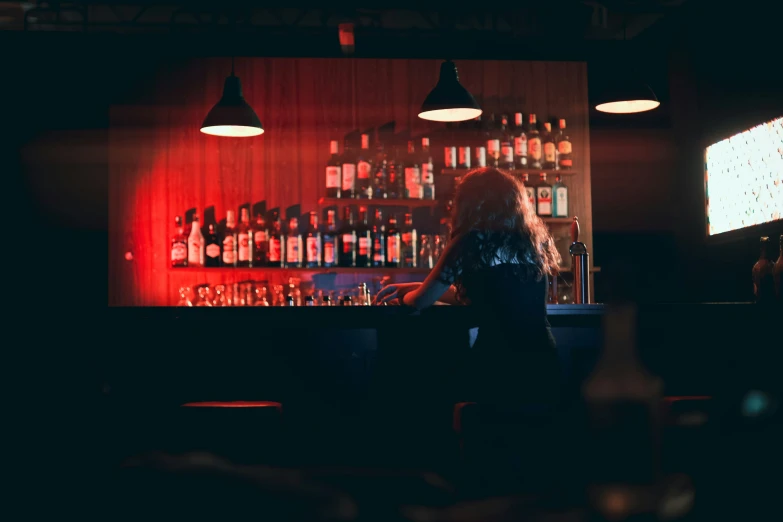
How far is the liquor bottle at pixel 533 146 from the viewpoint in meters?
5.17

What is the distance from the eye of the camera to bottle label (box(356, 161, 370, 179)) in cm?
502

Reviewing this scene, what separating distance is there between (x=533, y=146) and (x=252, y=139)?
6.19 ft

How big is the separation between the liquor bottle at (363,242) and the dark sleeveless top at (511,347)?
2673 mm

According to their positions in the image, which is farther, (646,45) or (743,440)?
(646,45)

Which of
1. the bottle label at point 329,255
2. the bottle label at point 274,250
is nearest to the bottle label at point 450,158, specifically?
the bottle label at point 329,255

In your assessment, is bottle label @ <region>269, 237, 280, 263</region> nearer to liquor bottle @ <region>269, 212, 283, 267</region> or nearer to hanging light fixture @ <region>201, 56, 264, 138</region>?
liquor bottle @ <region>269, 212, 283, 267</region>

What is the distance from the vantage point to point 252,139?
5.18 meters

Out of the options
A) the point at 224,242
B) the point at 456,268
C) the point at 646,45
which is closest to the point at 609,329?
the point at 456,268

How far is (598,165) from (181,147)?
10.2 feet

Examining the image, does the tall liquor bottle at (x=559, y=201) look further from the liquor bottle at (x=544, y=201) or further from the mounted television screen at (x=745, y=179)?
the mounted television screen at (x=745, y=179)

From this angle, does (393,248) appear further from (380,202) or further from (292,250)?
(292,250)

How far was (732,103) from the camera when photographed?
481cm

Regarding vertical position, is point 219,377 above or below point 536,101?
below

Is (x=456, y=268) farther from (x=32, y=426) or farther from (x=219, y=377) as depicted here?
(x=32, y=426)
